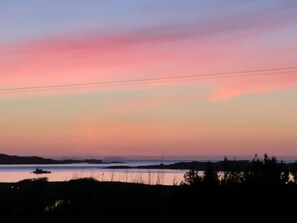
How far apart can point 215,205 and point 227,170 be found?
4131 millimetres

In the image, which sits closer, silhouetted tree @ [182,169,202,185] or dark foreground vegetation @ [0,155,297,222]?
dark foreground vegetation @ [0,155,297,222]

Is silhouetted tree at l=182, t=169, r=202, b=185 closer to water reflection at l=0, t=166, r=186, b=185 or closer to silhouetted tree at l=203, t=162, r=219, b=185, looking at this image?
silhouetted tree at l=203, t=162, r=219, b=185

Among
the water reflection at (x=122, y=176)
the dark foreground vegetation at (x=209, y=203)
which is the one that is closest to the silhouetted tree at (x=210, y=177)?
the dark foreground vegetation at (x=209, y=203)

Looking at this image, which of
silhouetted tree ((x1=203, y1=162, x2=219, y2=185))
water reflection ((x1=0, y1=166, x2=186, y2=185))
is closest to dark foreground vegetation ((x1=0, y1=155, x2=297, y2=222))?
silhouetted tree ((x1=203, y1=162, x2=219, y2=185))

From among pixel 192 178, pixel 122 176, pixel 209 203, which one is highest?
pixel 122 176

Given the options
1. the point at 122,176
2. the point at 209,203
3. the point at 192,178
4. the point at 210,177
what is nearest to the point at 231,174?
the point at 210,177

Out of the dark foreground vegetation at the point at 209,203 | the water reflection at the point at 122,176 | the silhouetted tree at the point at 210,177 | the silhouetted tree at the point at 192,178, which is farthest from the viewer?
the water reflection at the point at 122,176

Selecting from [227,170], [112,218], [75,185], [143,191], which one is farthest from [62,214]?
[75,185]

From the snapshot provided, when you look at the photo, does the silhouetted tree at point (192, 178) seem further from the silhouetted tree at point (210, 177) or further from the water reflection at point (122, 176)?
the water reflection at point (122, 176)

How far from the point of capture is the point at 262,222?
1672cm

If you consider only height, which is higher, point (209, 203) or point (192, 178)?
point (192, 178)

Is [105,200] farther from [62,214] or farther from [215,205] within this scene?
[215,205]

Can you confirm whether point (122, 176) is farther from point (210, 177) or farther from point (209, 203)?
point (209, 203)

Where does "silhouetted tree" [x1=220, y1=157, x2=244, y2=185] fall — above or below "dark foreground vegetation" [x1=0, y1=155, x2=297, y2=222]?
above
